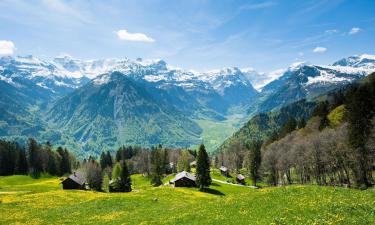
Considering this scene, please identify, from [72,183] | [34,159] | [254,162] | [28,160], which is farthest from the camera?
[28,160]

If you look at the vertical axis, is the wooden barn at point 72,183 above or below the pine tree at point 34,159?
below

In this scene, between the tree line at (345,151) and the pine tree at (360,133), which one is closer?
the pine tree at (360,133)

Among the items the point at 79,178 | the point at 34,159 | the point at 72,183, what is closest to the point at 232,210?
the point at 72,183

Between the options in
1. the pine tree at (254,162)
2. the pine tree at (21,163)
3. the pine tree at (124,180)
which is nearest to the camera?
the pine tree at (124,180)

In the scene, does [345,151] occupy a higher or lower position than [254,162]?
higher

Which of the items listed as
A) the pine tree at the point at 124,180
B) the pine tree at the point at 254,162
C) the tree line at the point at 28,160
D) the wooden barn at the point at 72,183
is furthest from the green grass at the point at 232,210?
the tree line at the point at 28,160

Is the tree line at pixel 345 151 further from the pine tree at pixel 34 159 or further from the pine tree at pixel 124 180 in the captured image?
the pine tree at pixel 34 159

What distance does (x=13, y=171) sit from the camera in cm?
15788

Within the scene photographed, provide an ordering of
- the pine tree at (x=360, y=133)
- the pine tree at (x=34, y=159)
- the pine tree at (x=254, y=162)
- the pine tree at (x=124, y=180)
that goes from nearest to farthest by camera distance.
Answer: the pine tree at (x=360, y=133) → the pine tree at (x=124, y=180) → the pine tree at (x=254, y=162) → the pine tree at (x=34, y=159)

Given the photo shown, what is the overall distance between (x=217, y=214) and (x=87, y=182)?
107 meters

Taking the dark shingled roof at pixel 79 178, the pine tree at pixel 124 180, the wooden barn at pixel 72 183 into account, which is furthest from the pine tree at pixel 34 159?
the pine tree at pixel 124 180

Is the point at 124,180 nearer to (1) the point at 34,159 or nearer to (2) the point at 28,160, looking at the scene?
(1) the point at 34,159

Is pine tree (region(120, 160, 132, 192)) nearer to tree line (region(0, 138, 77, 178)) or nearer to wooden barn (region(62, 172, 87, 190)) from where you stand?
wooden barn (region(62, 172, 87, 190))

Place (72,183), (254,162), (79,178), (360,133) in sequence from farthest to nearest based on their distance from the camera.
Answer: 1. (254,162)
2. (79,178)
3. (72,183)
4. (360,133)
